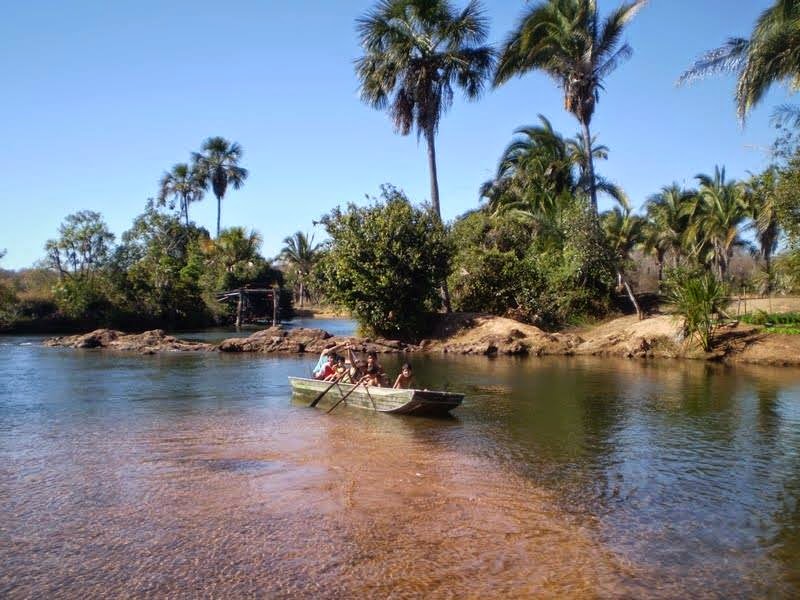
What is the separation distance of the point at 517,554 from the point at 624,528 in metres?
1.75

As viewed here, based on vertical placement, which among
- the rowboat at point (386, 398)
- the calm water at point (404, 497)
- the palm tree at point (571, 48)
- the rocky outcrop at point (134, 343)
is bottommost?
the calm water at point (404, 497)

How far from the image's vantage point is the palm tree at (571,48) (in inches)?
1361

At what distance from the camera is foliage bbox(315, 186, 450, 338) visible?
32281 millimetres

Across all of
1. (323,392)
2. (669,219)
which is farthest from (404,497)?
(669,219)

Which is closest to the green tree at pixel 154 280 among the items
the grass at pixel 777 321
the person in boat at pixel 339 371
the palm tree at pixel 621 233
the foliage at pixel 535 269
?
the foliage at pixel 535 269

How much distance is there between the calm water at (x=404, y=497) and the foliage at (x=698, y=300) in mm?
6816

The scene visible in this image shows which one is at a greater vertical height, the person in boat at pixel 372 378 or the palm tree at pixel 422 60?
the palm tree at pixel 422 60

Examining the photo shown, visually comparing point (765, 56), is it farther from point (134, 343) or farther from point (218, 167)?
point (218, 167)

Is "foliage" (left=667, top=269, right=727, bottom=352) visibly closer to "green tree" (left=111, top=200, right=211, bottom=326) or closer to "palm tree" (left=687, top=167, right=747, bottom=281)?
"palm tree" (left=687, top=167, right=747, bottom=281)

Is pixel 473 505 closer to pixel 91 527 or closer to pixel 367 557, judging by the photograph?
pixel 367 557

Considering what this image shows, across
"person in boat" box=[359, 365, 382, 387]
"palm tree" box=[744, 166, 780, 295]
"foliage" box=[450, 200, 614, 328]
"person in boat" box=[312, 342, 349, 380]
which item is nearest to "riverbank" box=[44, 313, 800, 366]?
"foliage" box=[450, 200, 614, 328]

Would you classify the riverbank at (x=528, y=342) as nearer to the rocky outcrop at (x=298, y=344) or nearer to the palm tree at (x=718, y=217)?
the rocky outcrop at (x=298, y=344)

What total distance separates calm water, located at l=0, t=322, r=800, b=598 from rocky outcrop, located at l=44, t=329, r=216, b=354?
1472 cm

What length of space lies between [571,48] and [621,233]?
1306 cm
